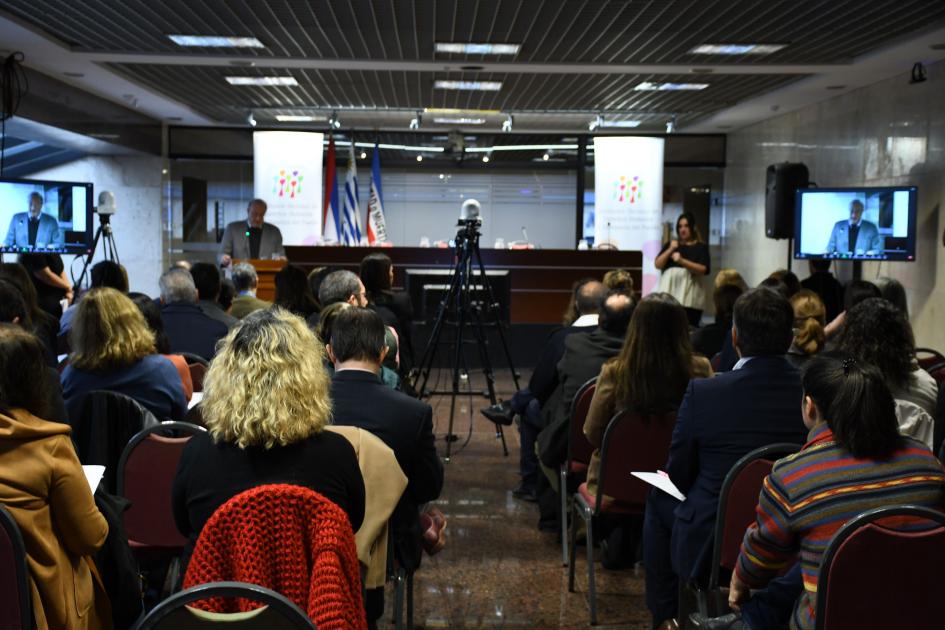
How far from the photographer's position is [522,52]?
343 inches

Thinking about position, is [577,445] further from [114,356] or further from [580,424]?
[114,356]

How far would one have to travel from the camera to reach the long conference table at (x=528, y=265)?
38.3 ft

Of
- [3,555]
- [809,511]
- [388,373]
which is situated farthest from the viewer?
[388,373]

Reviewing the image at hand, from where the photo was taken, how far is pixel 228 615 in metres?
1.68

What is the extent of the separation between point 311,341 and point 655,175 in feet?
34.7

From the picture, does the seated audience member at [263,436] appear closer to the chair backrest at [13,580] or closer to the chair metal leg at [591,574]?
the chair backrest at [13,580]

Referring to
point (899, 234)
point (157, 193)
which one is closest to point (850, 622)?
point (899, 234)

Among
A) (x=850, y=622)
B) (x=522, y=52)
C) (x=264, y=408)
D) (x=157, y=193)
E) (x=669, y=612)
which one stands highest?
(x=522, y=52)

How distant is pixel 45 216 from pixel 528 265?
545cm

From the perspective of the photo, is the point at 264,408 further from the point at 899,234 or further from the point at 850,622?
the point at 899,234

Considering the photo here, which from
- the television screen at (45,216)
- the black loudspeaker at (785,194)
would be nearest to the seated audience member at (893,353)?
the black loudspeaker at (785,194)

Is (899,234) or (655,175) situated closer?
(899,234)

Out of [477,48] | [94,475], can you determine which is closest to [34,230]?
[477,48]

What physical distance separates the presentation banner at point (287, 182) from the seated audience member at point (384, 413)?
366 inches
